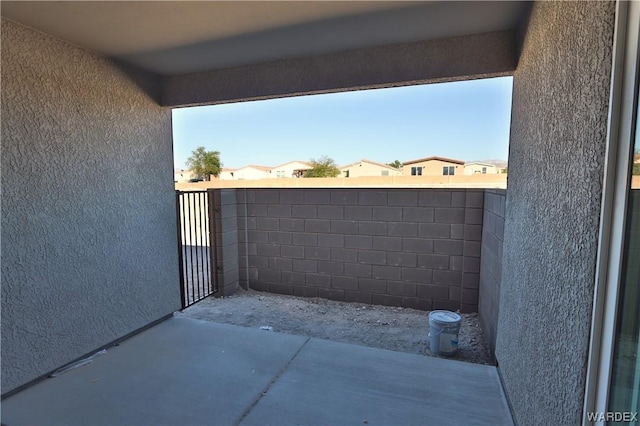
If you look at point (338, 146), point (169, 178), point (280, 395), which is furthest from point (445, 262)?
point (338, 146)

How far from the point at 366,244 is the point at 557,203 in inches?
121

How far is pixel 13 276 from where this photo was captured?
213 cm

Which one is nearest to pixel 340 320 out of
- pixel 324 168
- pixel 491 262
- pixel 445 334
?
pixel 445 334

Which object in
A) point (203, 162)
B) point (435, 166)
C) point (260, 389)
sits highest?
point (203, 162)

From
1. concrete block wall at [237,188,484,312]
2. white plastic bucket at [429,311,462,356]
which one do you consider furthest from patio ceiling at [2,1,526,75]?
white plastic bucket at [429,311,462,356]

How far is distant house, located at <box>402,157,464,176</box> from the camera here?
19.1 m

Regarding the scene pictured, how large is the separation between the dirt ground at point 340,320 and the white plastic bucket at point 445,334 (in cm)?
11

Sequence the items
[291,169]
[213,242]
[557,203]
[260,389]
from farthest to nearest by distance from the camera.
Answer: [291,169]
[213,242]
[260,389]
[557,203]

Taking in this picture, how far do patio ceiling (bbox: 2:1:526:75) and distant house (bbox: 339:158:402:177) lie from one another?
20828 millimetres

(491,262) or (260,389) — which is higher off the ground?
(491,262)

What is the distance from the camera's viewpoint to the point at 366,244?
4352mm

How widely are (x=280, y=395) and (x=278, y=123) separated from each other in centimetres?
2115

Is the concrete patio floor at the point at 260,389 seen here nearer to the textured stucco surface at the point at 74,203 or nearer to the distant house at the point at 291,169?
the textured stucco surface at the point at 74,203

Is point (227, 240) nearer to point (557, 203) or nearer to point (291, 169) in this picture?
point (557, 203)
